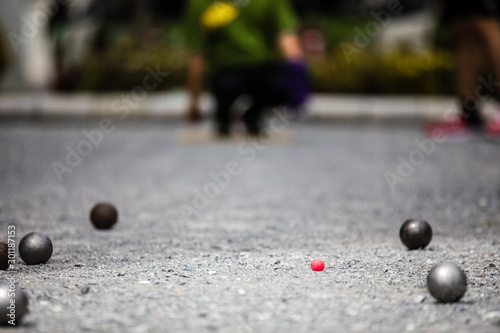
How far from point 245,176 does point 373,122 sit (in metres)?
4.50

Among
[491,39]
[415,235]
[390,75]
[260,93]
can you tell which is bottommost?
[415,235]

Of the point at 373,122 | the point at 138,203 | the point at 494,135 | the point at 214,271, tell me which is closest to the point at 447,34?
the point at 373,122

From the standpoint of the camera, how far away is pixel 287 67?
24.3ft

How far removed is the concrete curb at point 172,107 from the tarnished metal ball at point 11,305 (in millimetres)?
7823

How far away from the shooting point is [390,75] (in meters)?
11.6

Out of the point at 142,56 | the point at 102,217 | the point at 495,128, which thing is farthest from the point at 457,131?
the point at 142,56

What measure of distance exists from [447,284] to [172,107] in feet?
26.3

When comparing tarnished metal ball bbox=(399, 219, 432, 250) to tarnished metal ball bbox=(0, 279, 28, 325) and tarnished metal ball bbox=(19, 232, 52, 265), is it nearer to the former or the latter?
tarnished metal ball bbox=(19, 232, 52, 265)

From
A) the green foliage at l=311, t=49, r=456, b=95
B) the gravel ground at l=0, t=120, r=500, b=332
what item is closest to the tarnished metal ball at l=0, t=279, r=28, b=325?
the gravel ground at l=0, t=120, r=500, b=332

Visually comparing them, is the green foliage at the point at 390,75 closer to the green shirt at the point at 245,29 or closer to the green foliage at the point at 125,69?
the green foliage at the point at 125,69

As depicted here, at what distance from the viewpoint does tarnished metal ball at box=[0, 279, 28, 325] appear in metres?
2.07

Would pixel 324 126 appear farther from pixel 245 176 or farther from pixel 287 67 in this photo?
pixel 245 176

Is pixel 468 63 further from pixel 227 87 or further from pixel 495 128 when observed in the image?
pixel 227 87

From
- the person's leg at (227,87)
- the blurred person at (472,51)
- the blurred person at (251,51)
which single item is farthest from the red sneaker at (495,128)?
the person's leg at (227,87)
